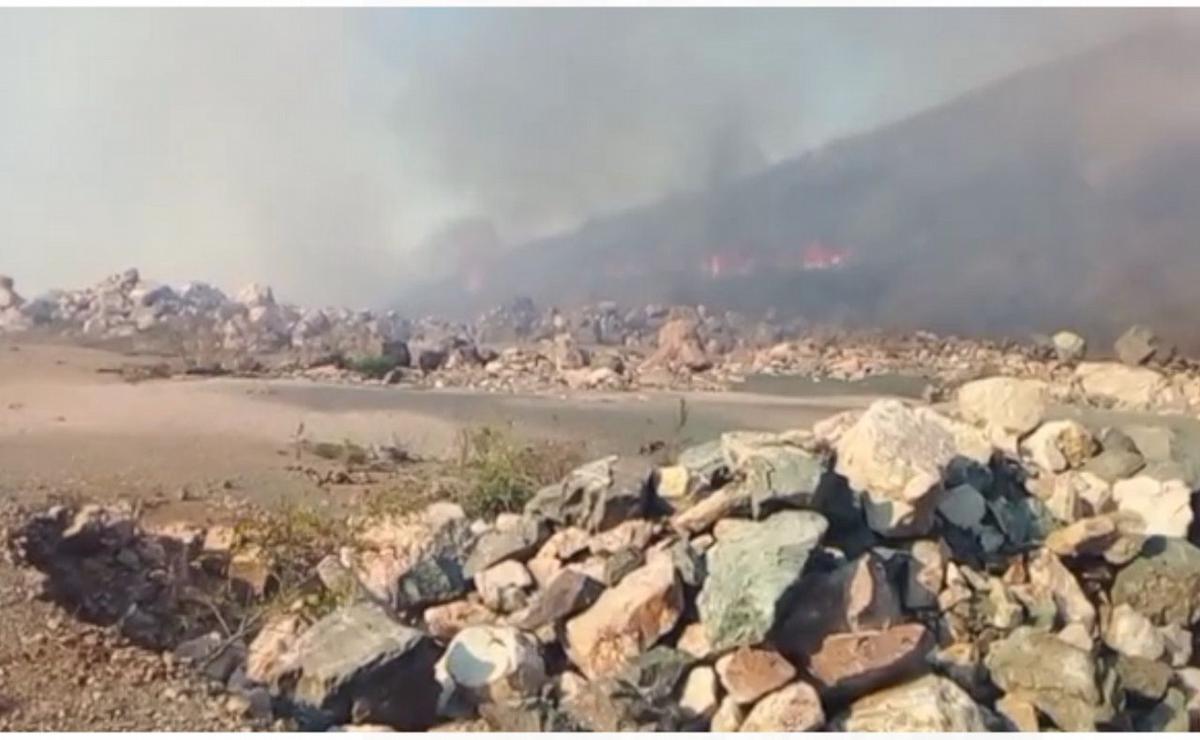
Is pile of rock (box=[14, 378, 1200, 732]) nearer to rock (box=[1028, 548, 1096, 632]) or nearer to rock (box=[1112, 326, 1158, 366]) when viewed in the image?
rock (box=[1028, 548, 1096, 632])

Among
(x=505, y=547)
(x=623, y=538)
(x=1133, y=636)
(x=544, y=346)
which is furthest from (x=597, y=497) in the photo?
(x=1133, y=636)

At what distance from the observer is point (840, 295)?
132 inches

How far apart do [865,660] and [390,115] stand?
1.56 m

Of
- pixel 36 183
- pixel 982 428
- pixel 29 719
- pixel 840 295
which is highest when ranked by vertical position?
pixel 36 183

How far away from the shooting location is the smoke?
126 inches

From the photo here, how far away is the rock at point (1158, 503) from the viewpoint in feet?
11.3

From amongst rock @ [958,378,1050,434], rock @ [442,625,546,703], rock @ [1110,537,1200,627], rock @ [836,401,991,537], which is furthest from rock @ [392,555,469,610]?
rock @ [1110,537,1200,627]

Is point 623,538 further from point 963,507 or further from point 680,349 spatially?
point 963,507

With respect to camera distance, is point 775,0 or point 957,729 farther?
point 775,0

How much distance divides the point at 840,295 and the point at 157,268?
5.02ft

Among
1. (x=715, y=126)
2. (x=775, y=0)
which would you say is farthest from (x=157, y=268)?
(x=775, y=0)

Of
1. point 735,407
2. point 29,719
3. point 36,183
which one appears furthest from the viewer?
point 735,407

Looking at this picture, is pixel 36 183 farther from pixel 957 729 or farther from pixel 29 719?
pixel 957 729

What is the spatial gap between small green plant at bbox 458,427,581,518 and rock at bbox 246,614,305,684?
47cm
